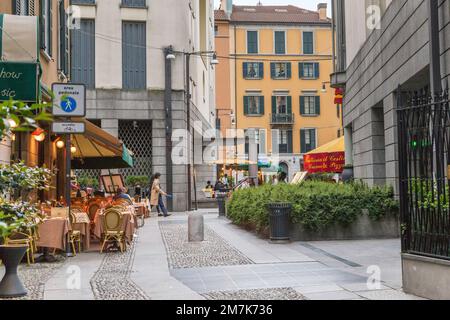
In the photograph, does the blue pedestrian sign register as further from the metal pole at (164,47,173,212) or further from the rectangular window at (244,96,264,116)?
the rectangular window at (244,96,264,116)

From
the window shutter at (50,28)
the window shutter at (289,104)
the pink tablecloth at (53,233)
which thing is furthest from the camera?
the window shutter at (289,104)

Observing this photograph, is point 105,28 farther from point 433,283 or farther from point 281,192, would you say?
point 433,283

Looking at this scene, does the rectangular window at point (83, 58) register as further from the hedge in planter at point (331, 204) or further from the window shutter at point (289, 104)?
the window shutter at point (289, 104)

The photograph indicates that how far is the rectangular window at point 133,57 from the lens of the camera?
1097 inches

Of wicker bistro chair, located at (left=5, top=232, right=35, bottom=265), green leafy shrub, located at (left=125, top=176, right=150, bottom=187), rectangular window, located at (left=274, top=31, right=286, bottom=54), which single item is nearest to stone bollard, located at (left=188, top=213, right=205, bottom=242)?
wicker bistro chair, located at (left=5, top=232, right=35, bottom=265)

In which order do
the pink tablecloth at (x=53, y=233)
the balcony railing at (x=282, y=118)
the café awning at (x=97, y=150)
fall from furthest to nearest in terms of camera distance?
the balcony railing at (x=282, y=118) < the café awning at (x=97, y=150) < the pink tablecloth at (x=53, y=233)

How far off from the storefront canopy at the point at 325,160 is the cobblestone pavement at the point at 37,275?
43.1 feet

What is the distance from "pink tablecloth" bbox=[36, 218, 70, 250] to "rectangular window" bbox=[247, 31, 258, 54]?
53.1m

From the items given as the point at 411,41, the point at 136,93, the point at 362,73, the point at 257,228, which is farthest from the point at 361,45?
the point at 136,93

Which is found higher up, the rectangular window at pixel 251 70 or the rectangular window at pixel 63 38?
the rectangular window at pixel 251 70

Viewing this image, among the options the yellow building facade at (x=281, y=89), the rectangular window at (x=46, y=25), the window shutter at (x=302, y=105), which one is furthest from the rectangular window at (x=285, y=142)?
the rectangular window at (x=46, y=25)

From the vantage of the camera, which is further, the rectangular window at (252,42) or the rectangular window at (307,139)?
the rectangular window at (252,42)

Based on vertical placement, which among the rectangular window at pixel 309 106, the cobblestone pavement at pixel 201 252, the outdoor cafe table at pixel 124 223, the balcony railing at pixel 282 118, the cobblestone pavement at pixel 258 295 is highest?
the rectangular window at pixel 309 106

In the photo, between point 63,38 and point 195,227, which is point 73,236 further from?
point 63,38
